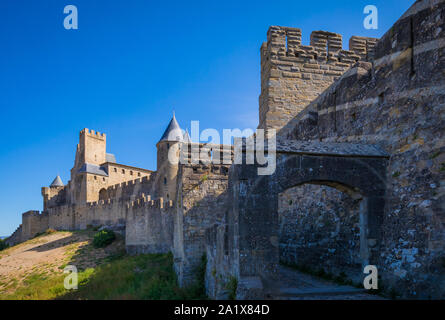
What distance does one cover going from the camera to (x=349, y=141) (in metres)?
8.83

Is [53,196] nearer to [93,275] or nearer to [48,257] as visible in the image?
[48,257]

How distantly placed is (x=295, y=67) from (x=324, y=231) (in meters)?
8.77

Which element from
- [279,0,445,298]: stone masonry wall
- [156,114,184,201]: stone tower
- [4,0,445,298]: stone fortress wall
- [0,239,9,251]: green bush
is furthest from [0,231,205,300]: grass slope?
[0,239,9,251]: green bush

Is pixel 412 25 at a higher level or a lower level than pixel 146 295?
higher

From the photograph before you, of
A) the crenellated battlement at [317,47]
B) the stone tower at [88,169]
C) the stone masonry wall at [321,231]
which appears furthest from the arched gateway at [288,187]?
the stone tower at [88,169]

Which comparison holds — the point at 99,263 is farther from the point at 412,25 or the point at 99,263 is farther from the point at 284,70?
the point at 412,25

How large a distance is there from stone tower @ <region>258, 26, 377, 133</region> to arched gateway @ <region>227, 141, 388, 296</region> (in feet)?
25.0

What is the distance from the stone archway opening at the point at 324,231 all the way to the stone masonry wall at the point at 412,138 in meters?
0.78

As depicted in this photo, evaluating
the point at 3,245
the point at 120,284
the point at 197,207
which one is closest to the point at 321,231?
the point at 197,207

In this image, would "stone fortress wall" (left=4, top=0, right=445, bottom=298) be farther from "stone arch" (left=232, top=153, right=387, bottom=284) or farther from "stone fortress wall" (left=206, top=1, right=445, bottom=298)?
"stone arch" (left=232, top=153, right=387, bottom=284)

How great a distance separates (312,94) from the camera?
601 inches

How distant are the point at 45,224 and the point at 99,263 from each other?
27.6m

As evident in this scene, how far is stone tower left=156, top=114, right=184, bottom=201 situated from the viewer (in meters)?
36.8

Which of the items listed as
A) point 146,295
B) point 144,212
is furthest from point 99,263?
point 146,295
